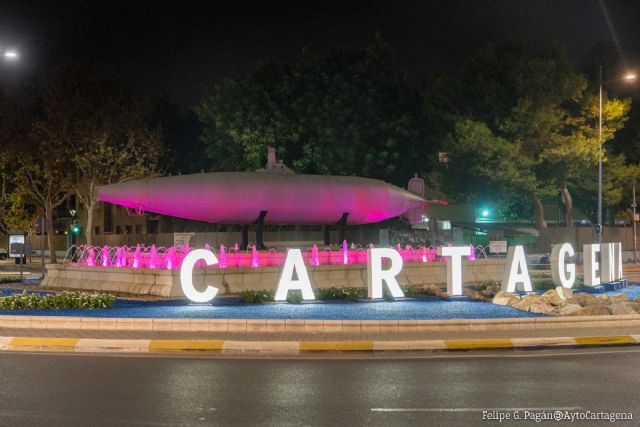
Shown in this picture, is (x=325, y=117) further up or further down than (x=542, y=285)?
further up

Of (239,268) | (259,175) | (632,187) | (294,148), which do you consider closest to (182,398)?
(239,268)

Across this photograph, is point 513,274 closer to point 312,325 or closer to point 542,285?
point 542,285

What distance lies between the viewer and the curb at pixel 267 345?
1608 cm

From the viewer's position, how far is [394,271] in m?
26.0

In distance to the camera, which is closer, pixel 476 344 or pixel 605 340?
pixel 476 344

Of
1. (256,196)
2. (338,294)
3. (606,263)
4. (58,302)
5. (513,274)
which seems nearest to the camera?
(58,302)

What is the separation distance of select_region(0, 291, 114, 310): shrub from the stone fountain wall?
4.15 metres

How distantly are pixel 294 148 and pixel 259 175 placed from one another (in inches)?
766

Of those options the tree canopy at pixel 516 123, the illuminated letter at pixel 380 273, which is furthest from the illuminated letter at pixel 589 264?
the tree canopy at pixel 516 123

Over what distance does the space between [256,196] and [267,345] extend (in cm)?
1807

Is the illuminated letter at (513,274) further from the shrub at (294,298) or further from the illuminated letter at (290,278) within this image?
the shrub at (294,298)

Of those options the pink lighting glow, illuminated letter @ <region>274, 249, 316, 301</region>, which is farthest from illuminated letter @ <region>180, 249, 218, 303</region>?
the pink lighting glow

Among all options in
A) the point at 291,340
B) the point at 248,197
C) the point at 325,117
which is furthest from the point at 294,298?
the point at 325,117

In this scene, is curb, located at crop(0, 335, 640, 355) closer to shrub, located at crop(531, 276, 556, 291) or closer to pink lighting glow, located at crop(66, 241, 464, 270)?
pink lighting glow, located at crop(66, 241, 464, 270)
